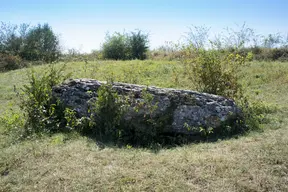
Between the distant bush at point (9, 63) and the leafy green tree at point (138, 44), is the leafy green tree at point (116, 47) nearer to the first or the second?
the leafy green tree at point (138, 44)

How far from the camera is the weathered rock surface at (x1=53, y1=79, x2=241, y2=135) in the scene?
4418mm

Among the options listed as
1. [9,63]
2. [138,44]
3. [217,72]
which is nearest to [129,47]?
[138,44]

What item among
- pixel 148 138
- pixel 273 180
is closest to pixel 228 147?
pixel 273 180

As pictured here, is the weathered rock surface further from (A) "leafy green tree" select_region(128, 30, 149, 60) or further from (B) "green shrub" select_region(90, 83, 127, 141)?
Answer: (A) "leafy green tree" select_region(128, 30, 149, 60)

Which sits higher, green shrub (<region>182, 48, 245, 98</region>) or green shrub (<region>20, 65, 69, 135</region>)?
green shrub (<region>182, 48, 245, 98</region>)

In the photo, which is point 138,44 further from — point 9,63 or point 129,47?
point 9,63

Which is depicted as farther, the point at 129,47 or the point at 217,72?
the point at 129,47

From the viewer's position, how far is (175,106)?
453 centimetres

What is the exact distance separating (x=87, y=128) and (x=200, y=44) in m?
3.90

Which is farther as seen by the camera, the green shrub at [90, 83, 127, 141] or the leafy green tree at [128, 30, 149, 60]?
the leafy green tree at [128, 30, 149, 60]

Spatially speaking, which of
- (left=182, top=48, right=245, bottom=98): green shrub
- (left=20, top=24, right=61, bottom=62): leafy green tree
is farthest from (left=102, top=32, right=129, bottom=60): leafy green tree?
(left=182, top=48, right=245, bottom=98): green shrub

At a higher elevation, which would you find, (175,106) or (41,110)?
(175,106)

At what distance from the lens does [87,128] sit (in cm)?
448

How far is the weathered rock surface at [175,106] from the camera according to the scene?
442 cm
